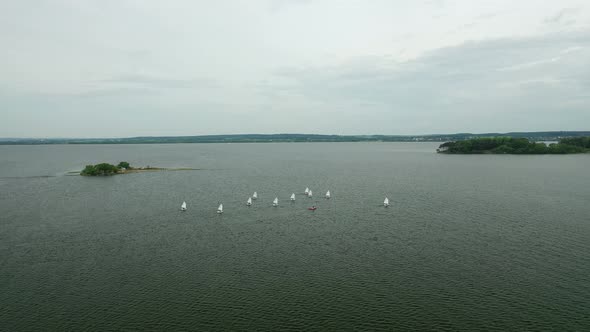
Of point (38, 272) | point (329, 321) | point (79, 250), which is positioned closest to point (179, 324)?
point (329, 321)

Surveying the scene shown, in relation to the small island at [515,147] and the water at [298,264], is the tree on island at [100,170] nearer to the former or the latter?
the water at [298,264]

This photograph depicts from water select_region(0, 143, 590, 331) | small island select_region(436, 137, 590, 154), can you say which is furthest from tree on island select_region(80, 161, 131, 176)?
small island select_region(436, 137, 590, 154)

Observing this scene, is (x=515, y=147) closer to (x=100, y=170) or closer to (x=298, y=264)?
(x=100, y=170)

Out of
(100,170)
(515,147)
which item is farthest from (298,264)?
(515,147)

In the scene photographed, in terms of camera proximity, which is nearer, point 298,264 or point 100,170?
point 298,264

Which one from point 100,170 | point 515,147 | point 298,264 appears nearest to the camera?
point 298,264

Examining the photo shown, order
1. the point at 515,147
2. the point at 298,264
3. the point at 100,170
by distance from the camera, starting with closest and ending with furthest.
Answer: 1. the point at 298,264
2. the point at 100,170
3. the point at 515,147
